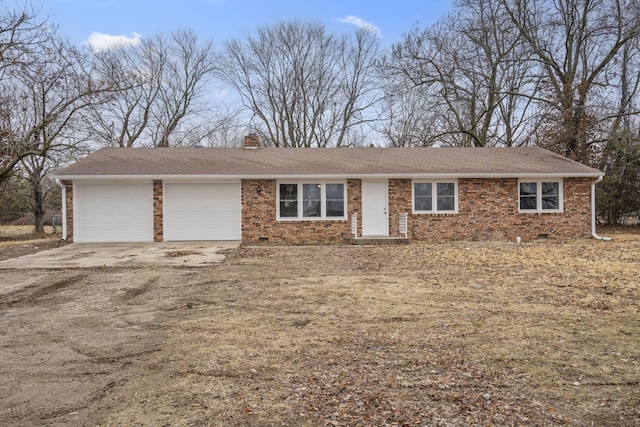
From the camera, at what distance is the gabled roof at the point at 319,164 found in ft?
47.4

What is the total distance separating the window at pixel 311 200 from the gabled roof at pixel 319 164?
53 centimetres

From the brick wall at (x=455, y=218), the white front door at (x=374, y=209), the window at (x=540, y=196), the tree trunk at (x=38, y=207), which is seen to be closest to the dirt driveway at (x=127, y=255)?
the brick wall at (x=455, y=218)

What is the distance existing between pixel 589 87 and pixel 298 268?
761 inches

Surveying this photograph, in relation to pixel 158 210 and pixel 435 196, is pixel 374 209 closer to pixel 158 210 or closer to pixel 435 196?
pixel 435 196

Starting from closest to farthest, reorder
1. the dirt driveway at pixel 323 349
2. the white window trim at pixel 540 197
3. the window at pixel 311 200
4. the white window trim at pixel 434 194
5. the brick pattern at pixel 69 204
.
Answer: the dirt driveway at pixel 323 349 → the brick pattern at pixel 69 204 → the window at pixel 311 200 → the white window trim at pixel 434 194 → the white window trim at pixel 540 197

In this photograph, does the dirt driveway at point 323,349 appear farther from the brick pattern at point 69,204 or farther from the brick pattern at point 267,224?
the brick pattern at point 69,204

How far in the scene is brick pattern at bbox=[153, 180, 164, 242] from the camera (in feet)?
47.5

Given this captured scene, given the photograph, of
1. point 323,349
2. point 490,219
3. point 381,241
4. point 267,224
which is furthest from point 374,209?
point 323,349

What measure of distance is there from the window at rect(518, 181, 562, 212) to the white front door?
479cm

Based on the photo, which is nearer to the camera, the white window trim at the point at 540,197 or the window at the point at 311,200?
the window at the point at 311,200

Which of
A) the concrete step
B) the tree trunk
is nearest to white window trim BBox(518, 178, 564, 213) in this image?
the concrete step

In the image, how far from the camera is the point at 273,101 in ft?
99.8

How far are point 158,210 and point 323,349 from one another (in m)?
11.7

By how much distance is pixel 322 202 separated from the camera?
14.9m
